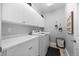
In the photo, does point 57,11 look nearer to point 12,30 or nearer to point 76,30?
point 76,30

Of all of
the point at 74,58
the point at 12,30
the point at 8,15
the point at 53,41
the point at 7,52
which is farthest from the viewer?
the point at 53,41

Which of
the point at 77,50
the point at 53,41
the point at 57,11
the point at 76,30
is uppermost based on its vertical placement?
the point at 57,11

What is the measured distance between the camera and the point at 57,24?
4316 millimetres

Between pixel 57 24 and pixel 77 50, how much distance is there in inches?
111

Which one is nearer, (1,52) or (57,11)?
(1,52)

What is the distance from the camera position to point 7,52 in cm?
77

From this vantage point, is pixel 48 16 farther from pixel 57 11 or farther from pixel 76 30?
pixel 76 30

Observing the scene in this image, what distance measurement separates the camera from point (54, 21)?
4.42 m

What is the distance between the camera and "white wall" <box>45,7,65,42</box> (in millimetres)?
4172

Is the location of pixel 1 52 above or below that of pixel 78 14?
below

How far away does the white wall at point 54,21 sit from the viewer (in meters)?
4.17

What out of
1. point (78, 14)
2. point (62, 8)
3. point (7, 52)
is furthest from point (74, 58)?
point (62, 8)

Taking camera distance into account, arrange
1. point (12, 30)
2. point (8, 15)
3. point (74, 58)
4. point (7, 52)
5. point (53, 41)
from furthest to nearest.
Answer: point (53, 41)
point (12, 30)
point (8, 15)
point (7, 52)
point (74, 58)

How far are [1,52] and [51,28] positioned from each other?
4053 mm
